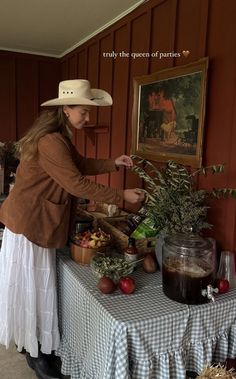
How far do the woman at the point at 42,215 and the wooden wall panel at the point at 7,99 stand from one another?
216 centimetres

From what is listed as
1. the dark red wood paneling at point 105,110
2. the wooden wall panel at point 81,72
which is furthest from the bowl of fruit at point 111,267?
the wooden wall panel at point 81,72

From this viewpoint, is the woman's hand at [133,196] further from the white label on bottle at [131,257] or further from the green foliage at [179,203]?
the white label on bottle at [131,257]

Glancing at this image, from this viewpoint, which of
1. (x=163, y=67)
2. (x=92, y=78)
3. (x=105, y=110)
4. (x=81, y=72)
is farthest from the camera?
(x=81, y=72)

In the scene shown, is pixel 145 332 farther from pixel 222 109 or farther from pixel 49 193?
pixel 222 109

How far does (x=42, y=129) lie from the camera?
5.52 ft

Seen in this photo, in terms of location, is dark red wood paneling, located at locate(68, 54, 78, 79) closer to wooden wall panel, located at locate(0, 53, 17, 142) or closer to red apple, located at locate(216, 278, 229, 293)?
wooden wall panel, located at locate(0, 53, 17, 142)

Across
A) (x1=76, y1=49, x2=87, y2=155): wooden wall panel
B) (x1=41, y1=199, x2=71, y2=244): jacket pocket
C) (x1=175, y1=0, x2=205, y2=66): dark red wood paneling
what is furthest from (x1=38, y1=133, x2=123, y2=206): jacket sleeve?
(x1=76, y1=49, x2=87, y2=155): wooden wall panel

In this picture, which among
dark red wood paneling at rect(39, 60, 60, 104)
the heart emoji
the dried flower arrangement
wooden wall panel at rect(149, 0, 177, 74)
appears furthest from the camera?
dark red wood paneling at rect(39, 60, 60, 104)

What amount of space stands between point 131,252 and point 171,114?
2.67ft

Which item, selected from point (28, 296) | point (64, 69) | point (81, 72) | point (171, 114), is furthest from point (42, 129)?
point (64, 69)

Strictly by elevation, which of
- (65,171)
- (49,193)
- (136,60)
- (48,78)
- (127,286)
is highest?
(48,78)

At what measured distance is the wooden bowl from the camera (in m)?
1.73

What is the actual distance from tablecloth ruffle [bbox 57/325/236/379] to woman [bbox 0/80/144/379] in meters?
0.31

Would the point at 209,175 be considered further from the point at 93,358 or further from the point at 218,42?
the point at 93,358
